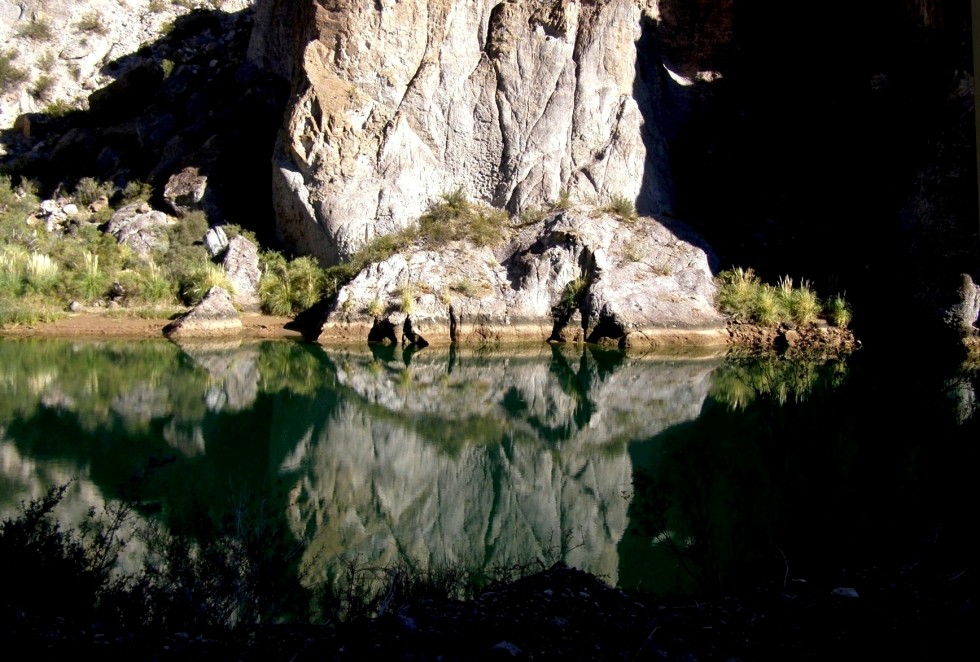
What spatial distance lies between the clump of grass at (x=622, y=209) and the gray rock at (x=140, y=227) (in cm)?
1326

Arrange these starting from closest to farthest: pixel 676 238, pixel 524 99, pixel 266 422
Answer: pixel 266 422
pixel 676 238
pixel 524 99

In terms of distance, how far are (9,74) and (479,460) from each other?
111ft

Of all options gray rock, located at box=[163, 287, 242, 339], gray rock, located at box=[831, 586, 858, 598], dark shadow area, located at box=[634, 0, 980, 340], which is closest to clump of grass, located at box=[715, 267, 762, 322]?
dark shadow area, located at box=[634, 0, 980, 340]

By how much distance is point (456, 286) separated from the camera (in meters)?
19.7

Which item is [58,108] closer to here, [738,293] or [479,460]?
[738,293]

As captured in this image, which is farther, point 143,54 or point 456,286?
point 143,54

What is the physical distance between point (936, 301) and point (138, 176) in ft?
82.1

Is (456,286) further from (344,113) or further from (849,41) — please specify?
(849,41)

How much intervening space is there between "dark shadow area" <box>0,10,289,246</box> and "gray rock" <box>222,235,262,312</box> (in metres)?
1.41

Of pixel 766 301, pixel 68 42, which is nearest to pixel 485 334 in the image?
pixel 766 301

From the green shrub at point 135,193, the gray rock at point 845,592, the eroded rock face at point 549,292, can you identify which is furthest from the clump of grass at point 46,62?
the gray rock at point 845,592

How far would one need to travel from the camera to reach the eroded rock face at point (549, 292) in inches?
755

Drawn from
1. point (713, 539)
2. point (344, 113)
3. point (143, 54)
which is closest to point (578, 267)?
point (344, 113)

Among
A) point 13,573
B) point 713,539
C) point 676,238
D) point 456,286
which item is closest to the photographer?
point 13,573
